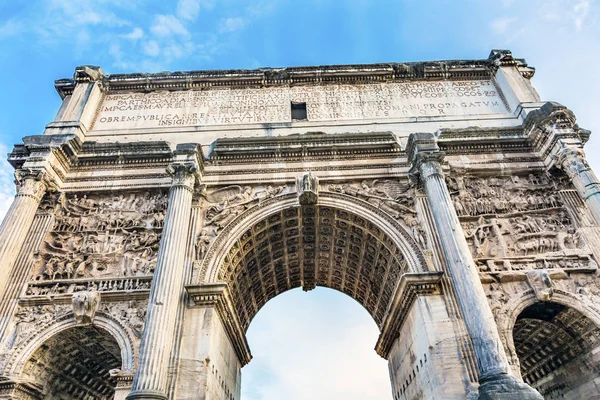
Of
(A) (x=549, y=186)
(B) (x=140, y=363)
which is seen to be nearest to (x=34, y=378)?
(B) (x=140, y=363)

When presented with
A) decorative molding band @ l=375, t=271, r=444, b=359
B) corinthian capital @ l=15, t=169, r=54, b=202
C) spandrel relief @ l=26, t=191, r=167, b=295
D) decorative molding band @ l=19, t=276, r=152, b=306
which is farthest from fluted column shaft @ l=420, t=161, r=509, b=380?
corinthian capital @ l=15, t=169, r=54, b=202

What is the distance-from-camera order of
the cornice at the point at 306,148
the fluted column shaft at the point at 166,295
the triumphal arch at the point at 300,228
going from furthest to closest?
1. the cornice at the point at 306,148
2. the triumphal arch at the point at 300,228
3. the fluted column shaft at the point at 166,295

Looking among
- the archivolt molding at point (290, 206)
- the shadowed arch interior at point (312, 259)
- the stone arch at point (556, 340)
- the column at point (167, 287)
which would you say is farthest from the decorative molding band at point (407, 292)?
the column at point (167, 287)

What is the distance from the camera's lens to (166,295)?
9156 millimetres

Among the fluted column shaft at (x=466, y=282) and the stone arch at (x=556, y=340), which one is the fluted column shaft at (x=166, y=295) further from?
the stone arch at (x=556, y=340)

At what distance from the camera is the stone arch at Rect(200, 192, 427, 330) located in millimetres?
11180

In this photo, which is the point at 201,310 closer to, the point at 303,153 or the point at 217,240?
the point at 217,240

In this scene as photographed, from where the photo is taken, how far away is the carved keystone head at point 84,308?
31.6 ft

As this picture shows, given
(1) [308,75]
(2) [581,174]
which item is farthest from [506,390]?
(1) [308,75]

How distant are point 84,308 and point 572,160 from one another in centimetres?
1341

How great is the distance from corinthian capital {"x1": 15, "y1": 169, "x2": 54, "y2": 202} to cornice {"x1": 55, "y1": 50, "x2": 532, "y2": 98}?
5.14 meters

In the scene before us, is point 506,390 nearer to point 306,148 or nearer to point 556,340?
point 556,340

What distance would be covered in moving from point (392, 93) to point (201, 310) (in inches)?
403

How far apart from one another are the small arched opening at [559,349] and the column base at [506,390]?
3229 mm
